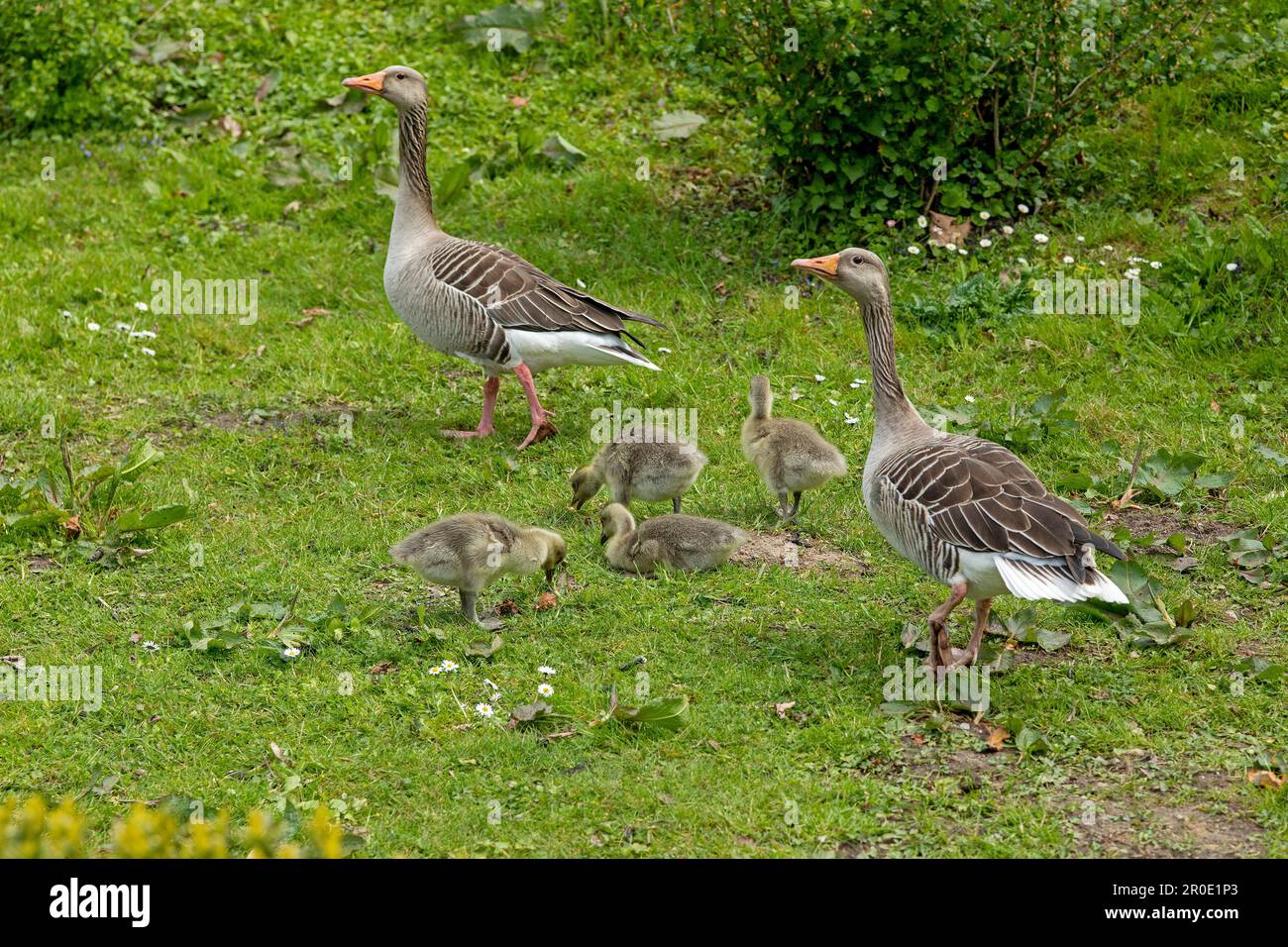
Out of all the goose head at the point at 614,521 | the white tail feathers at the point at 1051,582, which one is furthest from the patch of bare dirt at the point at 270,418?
the white tail feathers at the point at 1051,582

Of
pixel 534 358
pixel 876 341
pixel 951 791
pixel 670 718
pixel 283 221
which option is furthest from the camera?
pixel 283 221

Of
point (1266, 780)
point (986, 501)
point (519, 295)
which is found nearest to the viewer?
point (1266, 780)

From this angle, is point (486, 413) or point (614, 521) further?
point (486, 413)

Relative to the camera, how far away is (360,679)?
6.63m

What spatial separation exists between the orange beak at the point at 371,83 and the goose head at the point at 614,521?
4151 millimetres

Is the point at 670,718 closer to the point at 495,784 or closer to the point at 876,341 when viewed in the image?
the point at 495,784

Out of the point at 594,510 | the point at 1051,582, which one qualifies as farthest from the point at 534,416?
the point at 1051,582

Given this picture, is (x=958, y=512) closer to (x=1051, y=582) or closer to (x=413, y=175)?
(x=1051, y=582)

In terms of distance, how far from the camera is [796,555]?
7.90 meters

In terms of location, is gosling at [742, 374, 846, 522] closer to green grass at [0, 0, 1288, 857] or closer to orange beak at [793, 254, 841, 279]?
green grass at [0, 0, 1288, 857]

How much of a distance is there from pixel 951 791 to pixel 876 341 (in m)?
2.49

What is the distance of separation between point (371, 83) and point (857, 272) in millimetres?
4805

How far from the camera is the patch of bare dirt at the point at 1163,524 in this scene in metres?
7.90

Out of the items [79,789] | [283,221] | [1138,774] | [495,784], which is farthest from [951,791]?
[283,221]
